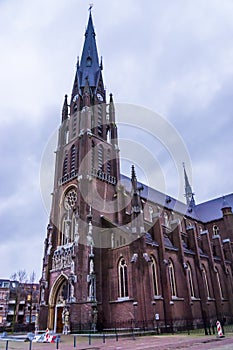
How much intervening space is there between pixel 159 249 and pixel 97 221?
7471 mm

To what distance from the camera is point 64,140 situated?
4222 centimetres

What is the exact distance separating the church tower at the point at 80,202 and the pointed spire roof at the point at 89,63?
20cm

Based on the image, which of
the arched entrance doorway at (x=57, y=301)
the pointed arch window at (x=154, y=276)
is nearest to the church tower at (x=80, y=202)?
the arched entrance doorway at (x=57, y=301)

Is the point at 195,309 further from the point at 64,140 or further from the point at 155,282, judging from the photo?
the point at 64,140

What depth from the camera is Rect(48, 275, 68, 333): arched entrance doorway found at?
2979cm

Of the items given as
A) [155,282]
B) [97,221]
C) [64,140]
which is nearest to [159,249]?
[155,282]

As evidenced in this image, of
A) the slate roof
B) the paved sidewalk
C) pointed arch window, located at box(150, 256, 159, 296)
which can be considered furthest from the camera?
the slate roof

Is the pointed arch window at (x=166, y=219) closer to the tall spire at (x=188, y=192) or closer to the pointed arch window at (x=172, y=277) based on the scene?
the pointed arch window at (x=172, y=277)

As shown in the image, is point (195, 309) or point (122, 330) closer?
point (122, 330)

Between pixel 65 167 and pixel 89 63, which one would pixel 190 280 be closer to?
pixel 65 167

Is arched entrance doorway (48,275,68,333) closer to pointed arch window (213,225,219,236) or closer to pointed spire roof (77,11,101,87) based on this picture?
pointed spire roof (77,11,101,87)

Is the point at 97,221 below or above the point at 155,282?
above

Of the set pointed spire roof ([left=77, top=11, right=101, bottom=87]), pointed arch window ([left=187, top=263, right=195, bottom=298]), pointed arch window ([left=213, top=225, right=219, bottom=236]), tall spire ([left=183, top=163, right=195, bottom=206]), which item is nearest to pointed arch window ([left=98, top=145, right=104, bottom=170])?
pointed spire roof ([left=77, top=11, right=101, bottom=87])

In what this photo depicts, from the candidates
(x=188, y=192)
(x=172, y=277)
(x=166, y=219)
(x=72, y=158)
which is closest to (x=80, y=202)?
(x=72, y=158)
